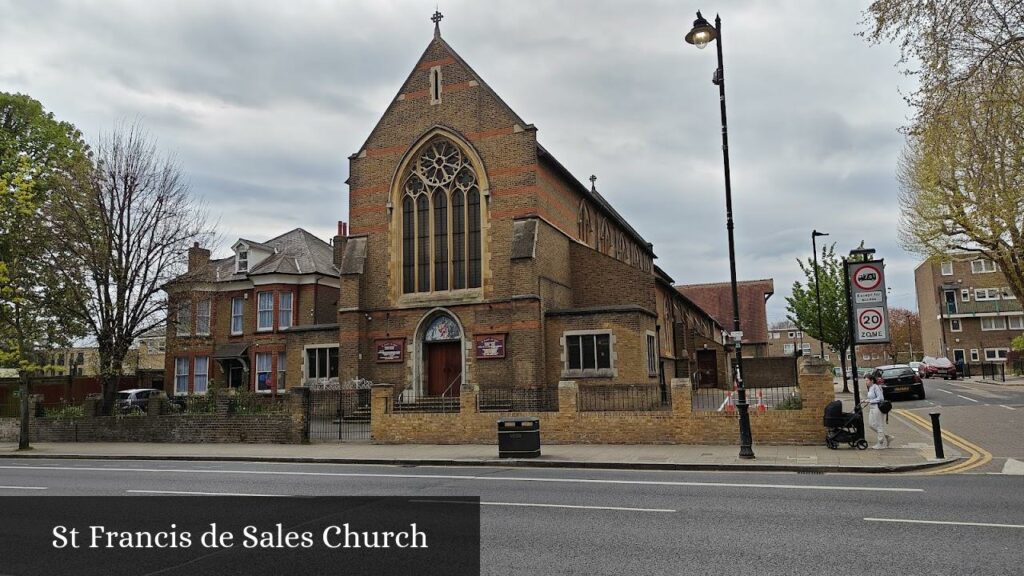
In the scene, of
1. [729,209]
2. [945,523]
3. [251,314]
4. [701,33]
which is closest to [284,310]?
[251,314]

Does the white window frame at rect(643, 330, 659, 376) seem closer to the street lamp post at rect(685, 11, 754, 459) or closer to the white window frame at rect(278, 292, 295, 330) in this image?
the street lamp post at rect(685, 11, 754, 459)

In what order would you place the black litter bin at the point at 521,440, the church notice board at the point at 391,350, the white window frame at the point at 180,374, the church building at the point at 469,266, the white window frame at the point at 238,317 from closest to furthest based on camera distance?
the black litter bin at the point at 521,440, the church building at the point at 469,266, the church notice board at the point at 391,350, the white window frame at the point at 238,317, the white window frame at the point at 180,374

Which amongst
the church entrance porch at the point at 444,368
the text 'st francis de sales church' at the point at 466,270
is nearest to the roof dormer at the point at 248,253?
the text 'st francis de sales church' at the point at 466,270

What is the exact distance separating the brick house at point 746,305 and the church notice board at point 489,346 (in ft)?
146

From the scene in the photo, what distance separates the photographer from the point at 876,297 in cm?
1681

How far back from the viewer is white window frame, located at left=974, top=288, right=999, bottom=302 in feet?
217

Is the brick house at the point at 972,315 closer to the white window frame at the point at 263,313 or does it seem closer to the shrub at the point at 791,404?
the shrub at the point at 791,404

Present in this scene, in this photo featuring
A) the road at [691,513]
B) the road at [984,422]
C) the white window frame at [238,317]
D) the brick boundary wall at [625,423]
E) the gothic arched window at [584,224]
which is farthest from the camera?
the white window frame at [238,317]

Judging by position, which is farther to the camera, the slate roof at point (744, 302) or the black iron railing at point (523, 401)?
the slate roof at point (744, 302)

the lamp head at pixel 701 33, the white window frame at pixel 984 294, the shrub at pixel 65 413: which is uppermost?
the lamp head at pixel 701 33

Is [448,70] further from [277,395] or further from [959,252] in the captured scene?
[959,252]

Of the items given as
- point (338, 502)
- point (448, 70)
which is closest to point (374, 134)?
point (448, 70)

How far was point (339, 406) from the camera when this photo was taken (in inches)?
935

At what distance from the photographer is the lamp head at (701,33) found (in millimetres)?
14469
